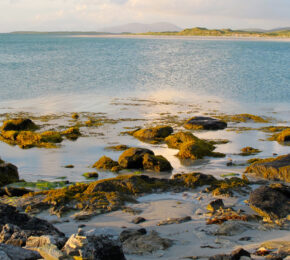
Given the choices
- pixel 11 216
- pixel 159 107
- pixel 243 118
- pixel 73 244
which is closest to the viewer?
pixel 73 244

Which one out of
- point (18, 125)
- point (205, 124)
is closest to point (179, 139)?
point (205, 124)

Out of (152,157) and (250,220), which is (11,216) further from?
(152,157)

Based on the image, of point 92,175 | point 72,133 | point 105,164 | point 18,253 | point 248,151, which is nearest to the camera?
point 18,253

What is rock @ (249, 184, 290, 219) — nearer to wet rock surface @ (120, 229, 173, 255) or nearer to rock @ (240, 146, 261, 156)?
wet rock surface @ (120, 229, 173, 255)

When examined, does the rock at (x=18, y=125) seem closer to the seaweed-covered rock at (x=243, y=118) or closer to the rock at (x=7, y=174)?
the rock at (x=7, y=174)

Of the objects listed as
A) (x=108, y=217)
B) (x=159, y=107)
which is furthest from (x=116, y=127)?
(x=108, y=217)

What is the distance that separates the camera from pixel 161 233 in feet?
22.6

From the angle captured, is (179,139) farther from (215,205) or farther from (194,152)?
(215,205)

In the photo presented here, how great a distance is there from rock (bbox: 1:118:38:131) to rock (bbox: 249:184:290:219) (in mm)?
10977

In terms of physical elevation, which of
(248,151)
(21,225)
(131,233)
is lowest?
(248,151)

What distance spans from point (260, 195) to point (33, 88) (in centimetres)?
2536

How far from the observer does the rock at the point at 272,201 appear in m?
7.62

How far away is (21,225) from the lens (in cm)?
634

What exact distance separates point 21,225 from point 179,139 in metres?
8.71
